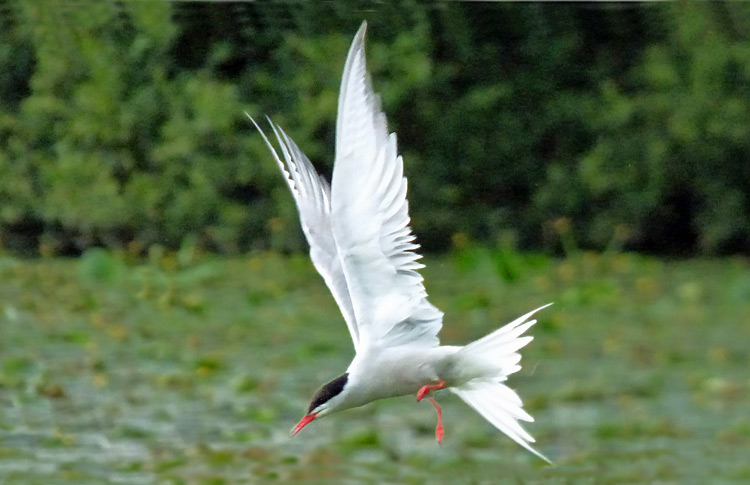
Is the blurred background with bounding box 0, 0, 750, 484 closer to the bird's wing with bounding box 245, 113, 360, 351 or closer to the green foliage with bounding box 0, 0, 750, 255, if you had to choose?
the green foliage with bounding box 0, 0, 750, 255

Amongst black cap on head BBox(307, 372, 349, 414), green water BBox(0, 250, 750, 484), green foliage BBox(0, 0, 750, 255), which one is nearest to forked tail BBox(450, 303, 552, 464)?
black cap on head BBox(307, 372, 349, 414)

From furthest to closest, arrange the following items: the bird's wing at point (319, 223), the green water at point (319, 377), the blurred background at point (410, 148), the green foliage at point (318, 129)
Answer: the green foliage at point (318, 129), the blurred background at point (410, 148), the green water at point (319, 377), the bird's wing at point (319, 223)

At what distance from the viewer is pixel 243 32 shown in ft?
17.3

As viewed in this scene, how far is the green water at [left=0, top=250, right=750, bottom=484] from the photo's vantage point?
2.51 m

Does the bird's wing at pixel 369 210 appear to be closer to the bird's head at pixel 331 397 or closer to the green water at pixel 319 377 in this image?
the bird's head at pixel 331 397

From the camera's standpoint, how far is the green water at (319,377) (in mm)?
2510

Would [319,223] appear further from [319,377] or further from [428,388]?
[319,377]

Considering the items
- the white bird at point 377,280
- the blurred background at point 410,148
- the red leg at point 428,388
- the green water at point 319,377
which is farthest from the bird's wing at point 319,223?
the blurred background at point 410,148

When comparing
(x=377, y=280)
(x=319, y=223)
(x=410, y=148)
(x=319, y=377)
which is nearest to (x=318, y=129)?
(x=410, y=148)

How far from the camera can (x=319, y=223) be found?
6.08 ft

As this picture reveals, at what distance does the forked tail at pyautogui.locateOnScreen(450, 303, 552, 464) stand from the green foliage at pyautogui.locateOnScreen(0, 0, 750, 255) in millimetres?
3251

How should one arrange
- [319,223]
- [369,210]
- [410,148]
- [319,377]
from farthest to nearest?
[410,148], [319,377], [319,223], [369,210]

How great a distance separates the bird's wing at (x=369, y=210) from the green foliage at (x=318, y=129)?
11.0ft

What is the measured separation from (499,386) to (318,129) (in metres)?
3.38
